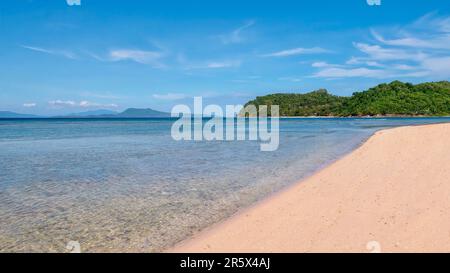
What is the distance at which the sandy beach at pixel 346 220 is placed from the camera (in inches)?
194

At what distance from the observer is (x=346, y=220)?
19.6ft

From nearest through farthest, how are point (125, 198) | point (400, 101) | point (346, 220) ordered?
point (346, 220) < point (125, 198) < point (400, 101)

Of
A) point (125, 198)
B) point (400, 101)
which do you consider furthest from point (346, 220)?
point (400, 101)

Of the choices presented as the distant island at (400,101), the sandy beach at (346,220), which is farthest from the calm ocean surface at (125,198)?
the distant island at (400,101)

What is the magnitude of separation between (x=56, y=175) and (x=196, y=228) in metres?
8.73

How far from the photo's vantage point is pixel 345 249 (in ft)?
15.5

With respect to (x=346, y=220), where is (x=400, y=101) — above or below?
above

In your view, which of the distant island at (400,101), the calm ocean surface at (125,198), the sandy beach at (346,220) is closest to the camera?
the sandy beach at (346,220)

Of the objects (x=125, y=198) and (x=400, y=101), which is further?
(x=400, y=101)

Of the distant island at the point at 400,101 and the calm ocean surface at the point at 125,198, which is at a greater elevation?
the distant island at the point at 400,101

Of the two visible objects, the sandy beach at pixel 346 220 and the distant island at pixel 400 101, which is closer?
the sandy beach at pixel 346 220

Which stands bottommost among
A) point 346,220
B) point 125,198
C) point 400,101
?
point 125,198

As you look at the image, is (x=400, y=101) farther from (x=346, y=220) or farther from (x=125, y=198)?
(x=125, y=198)

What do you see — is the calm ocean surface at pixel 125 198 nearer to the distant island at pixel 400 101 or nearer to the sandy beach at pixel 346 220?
the sandy beach at pixel 346 220
